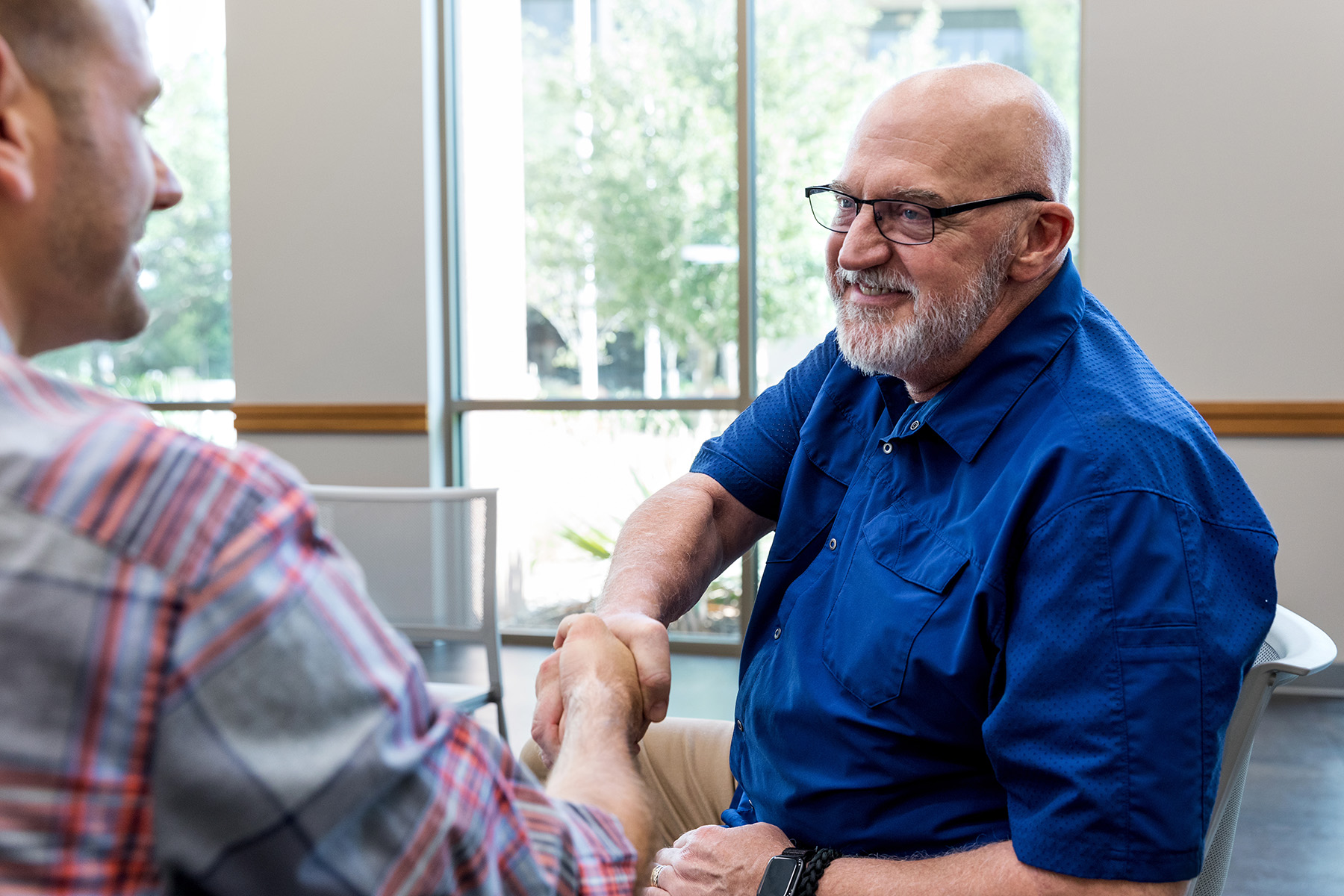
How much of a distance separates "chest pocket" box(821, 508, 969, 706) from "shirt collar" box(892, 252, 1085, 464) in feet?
0.40

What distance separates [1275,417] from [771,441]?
8.89ft

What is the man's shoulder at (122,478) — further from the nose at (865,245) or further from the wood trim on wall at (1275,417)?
the wood trim on wall at (1275,417)

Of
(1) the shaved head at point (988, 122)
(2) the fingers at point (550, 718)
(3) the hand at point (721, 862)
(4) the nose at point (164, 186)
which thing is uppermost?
(1) the shaved head at point (988, 122)

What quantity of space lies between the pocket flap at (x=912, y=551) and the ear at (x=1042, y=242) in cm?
36

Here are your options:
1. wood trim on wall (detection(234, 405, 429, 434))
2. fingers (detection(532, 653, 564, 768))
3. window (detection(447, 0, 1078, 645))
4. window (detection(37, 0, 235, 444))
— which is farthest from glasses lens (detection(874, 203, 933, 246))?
window (detection(37, 0, 235, 444))

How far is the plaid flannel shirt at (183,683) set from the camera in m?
0.49

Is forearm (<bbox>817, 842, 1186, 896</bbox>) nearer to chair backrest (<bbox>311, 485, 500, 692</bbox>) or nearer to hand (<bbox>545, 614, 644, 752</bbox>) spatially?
hand (<bbox>545, 614, 644, 752</bbox>)

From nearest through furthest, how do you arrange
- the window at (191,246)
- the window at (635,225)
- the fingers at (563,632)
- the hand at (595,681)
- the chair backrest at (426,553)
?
1. the hand at (595,681)
2. the fingers at (563,632)
3. the chair backrest at (426,553)
4. the window at (635,225)
5. the window at (191,246)

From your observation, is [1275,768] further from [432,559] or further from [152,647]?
[152,647]

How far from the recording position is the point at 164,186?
746mm

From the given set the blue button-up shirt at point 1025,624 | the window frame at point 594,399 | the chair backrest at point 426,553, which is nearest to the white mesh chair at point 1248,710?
the blue button-up shirt at point 1025,624

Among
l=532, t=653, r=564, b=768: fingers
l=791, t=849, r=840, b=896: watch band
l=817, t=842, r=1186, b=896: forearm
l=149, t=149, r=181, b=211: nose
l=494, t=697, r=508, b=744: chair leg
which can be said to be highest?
l=149, t=149, r=181, b=211: nose

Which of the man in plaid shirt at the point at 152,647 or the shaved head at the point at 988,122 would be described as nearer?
the man in plaid shirt at the point at 152,647

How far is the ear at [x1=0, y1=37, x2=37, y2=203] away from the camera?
586 mm
